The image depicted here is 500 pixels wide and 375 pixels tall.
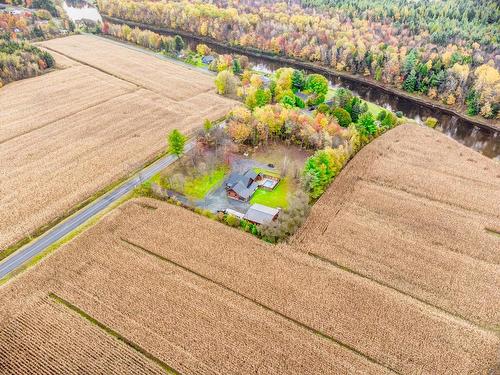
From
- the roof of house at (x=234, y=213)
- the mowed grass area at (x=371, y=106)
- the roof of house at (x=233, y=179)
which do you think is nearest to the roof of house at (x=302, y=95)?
the mowed grass area at (x=371, y=106)

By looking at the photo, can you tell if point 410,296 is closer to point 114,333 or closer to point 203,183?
point 114,333

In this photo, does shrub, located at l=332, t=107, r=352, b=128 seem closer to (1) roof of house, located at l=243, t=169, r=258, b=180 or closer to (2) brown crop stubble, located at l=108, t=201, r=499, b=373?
(1) roof of house, located at l=243, t=169, r=258, b=180

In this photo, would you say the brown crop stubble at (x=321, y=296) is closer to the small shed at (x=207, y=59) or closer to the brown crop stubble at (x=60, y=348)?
the brown crop stubble at (x=60, y=348)

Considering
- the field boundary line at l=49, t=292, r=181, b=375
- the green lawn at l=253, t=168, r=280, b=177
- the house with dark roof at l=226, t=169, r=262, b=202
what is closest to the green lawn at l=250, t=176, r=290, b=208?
the house with dark roof at l=226, t=169, r=262, b=202

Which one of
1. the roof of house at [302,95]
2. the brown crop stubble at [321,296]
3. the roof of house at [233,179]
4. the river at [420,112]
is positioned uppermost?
the roof of house at [302,95]

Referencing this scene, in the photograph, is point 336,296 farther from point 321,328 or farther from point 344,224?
point 344,224
